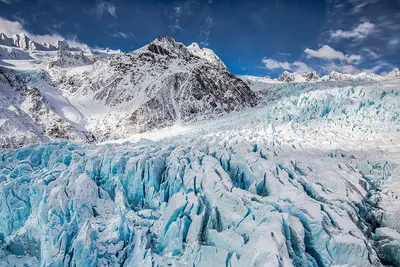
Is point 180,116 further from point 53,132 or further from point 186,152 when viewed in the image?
point 186,152

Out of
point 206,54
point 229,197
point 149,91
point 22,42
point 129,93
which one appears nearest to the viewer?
point 229,197

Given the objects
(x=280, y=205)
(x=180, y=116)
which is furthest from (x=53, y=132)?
(x=280, y=205)

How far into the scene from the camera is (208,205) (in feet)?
41.4

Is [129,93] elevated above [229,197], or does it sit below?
above

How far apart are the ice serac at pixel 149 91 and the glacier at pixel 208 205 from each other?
34.5 metres

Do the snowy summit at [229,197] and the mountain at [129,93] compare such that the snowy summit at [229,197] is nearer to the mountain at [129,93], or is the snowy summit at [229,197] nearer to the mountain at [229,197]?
the mountain at [229,197]

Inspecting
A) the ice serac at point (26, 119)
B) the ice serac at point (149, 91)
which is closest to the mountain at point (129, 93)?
the ice serac at point (149, 91)

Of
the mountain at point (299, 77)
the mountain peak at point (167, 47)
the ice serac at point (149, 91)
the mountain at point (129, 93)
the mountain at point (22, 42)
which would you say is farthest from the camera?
the mountain at point (299, 77)

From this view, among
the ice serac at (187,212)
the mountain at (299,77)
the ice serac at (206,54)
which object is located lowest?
the ice serac at (187,212)

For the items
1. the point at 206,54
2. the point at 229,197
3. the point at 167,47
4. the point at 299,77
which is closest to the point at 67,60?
the point at 167,47

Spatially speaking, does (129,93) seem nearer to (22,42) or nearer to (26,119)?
(26,119)

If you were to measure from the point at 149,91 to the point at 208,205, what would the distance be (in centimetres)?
4931

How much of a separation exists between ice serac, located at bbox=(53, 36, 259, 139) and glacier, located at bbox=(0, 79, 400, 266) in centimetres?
3454

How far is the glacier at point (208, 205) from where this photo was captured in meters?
10.2
